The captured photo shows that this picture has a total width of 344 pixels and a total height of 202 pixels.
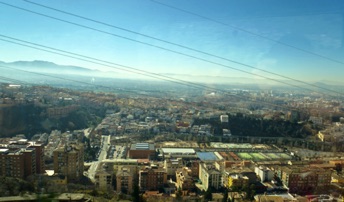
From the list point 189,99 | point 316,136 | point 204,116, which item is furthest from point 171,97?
point 316,136

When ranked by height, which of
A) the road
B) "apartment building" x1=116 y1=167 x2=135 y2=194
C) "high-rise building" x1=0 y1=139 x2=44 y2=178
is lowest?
the road

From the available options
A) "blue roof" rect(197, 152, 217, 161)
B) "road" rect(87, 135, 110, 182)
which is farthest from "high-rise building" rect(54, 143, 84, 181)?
"blue roof" rect(197, 152, 217, 161)

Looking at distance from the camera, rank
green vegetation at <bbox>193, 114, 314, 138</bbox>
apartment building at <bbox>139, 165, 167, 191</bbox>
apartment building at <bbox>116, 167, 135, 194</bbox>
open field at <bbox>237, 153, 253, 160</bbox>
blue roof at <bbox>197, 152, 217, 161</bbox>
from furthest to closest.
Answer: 1. green vegetation at <bbox>193, 114, 314, 138</bbox>
2. open field at <bbox>237, 153, 253, 160</bbox>
3. blue roof at <bbox>197, 152, 217, 161</bbox>
4. apartment building at <bbox>139, 165, 167, 191</bbox>
5. apartment building at <bbox>116, 167, 135, 194</bbox>

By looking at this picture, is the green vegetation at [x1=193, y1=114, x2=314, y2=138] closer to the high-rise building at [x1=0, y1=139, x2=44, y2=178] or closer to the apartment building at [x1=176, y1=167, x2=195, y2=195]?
the apartment building at [x1=176, y1=167, x2=195, y2=195]

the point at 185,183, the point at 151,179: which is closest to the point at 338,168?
the point at 185,183

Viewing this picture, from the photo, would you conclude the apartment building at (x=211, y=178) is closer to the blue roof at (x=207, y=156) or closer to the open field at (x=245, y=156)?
the blue roof at (x=207, y=156)

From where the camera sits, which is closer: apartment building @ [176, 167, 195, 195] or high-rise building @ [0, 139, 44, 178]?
high-rise building @ [0, 139, 44, 178]

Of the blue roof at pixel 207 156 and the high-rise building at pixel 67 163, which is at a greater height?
the high-rise building at pixel 67 163

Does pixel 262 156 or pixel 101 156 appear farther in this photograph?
pixel 262 156

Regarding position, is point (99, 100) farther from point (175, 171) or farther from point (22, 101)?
point (175, 171)

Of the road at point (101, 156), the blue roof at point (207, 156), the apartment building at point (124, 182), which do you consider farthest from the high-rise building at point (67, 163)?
the blue roof at point (207, 156)

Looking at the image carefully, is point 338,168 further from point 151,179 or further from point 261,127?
point 151,179
